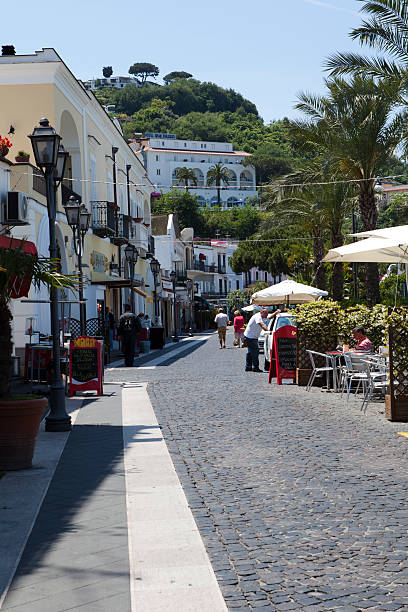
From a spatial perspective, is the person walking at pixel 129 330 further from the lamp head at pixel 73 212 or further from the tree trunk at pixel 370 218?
the tree trunk at pixel 370 218

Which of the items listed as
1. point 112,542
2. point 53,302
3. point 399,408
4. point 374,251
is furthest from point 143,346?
point 112,542

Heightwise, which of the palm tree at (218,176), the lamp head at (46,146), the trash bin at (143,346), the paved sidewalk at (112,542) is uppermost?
the palm tree at (218,176)

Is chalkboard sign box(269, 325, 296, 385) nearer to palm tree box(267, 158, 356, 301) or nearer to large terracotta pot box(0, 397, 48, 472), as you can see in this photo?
large terracotta pot box(0, 397, 48, 472)

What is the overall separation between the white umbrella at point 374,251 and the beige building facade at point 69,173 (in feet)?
20.6

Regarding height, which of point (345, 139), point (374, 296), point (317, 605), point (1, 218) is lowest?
point (317, 605)

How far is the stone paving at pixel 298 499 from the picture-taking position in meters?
4.32

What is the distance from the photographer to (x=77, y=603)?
Answer: 4.11 meters

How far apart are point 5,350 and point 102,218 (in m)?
25.5

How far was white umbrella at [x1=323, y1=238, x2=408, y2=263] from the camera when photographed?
13.6 meters

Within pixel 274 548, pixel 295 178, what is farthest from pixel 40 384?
pixel 295 178

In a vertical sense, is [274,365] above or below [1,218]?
below

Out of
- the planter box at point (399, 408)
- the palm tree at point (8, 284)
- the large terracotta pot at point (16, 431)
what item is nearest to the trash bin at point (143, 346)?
the planter box at point (399, 408)

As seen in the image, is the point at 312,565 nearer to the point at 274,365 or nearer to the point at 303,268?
the point at 274,365

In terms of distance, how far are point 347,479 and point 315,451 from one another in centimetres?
144
